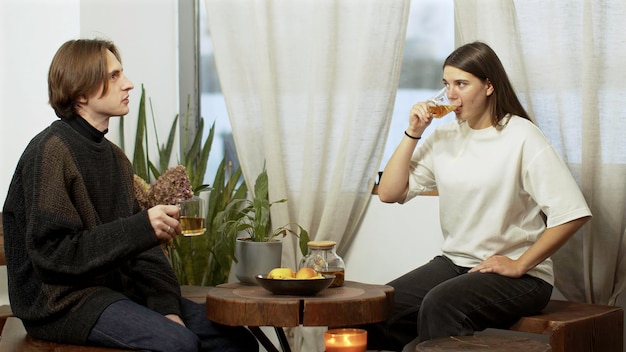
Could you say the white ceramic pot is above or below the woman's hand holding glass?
below

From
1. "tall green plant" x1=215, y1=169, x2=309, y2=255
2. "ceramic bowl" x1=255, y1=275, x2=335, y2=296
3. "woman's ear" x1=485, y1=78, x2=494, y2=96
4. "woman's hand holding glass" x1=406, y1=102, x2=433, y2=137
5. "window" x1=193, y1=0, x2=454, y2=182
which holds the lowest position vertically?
"ceramic bowl" x1=255, y1=275, x2=335, y2=296

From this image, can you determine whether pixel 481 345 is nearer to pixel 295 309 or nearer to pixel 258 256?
pixel 295 309

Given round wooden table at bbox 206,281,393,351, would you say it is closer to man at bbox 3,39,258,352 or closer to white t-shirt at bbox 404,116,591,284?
man at bbox 3,39,258,352

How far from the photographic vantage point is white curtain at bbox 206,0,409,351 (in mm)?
3680

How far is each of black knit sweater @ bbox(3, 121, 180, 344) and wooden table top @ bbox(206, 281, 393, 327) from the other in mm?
291

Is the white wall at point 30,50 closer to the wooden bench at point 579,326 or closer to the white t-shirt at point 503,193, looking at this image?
the white t-shirt at point 503,193

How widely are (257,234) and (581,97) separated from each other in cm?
139

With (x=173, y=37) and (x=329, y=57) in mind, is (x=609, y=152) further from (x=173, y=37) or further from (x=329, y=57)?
(x=173, y=37)

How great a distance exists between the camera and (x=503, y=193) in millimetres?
2947

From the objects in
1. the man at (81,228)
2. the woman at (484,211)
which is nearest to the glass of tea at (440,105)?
A: the woman at (484,211)

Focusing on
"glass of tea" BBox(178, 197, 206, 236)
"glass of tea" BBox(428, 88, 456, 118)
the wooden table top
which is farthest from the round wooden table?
"glass of tea" BBox(428, 88, 456, 118)

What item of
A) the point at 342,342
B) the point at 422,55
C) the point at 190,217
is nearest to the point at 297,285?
the point at 342,342

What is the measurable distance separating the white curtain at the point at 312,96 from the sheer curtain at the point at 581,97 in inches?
20.1

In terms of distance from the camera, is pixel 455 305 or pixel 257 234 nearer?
pixel 455 305
